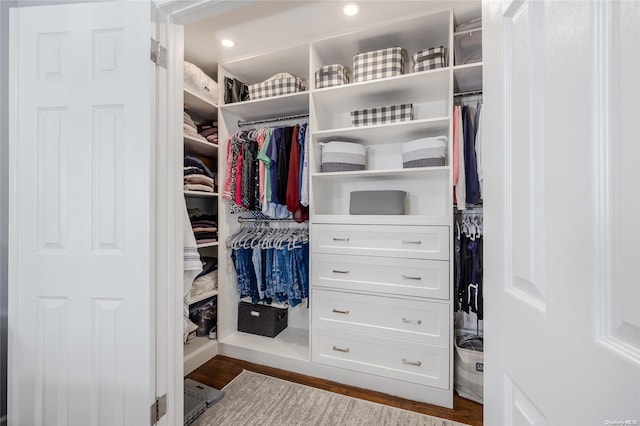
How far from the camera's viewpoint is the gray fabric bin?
1.86m

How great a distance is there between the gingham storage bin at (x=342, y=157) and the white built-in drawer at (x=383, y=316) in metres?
0.91

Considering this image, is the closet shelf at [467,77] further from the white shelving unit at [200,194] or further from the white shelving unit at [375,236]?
the white shelving unit at [200,194]

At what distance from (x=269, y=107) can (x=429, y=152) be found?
4.50ft

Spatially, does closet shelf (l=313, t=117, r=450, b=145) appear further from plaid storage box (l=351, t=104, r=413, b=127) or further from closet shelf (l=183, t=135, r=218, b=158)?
closet shelf (l=183, t=135, r=218, b=158)

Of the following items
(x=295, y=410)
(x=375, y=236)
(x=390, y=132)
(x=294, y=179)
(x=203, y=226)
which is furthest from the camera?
(x=203, y=226)

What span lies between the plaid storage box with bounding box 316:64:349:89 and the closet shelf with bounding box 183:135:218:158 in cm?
101

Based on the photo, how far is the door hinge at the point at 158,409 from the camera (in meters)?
1.13

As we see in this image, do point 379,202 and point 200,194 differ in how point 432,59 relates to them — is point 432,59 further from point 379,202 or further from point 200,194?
point 200,194

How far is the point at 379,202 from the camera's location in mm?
1893
